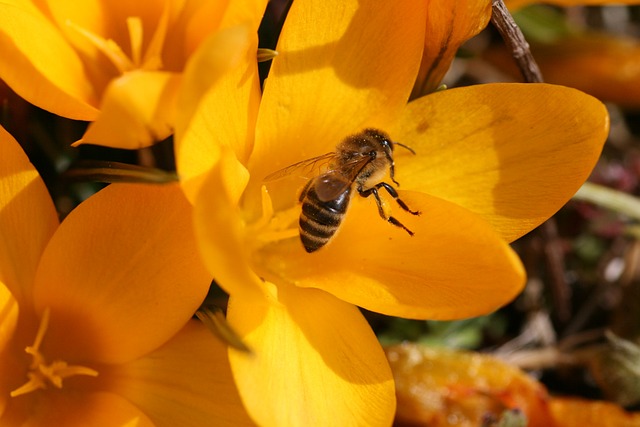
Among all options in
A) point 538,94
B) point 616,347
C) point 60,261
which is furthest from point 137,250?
point 616,347

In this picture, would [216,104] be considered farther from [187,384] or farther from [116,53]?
[187,384]

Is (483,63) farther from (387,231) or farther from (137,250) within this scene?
(137,250)

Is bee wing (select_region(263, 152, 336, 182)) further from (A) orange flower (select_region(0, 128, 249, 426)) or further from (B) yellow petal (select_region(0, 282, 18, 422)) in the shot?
(B) yellow petal (select_region(0, 282, 18, 422))

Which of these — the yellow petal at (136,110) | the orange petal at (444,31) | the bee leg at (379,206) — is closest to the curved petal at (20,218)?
the yellow petal at (136,110)

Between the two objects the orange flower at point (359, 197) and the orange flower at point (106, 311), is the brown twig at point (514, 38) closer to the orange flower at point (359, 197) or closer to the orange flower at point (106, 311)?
the orange flower at point (359, 197)

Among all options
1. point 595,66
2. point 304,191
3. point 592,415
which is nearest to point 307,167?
point 304,191

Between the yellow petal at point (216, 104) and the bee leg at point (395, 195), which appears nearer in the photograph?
the yellow petal at point (216, 104)
